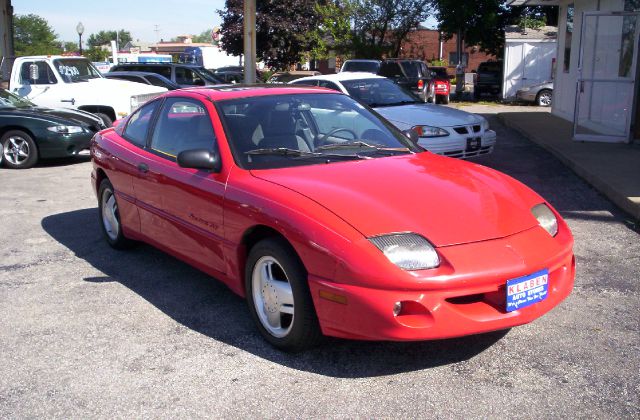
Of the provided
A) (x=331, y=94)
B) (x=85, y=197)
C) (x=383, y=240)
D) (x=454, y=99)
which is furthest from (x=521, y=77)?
(x=383, y=240)

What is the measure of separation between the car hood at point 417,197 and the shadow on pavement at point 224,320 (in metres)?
0.77

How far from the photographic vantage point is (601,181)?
8891mm

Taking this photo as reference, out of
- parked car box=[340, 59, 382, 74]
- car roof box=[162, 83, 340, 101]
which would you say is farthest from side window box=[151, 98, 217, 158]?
parked car box=[340, 59, 382, 74]

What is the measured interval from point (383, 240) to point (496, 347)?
110 cm

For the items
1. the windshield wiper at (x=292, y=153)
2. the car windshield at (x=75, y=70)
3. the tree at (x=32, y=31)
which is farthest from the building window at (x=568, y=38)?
the tree at (x=32, y=31)

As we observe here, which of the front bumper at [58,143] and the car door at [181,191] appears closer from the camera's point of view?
the car door at [181,191]

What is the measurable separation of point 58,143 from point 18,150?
0.68m

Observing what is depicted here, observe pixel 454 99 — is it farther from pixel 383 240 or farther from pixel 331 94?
pixel 383 240

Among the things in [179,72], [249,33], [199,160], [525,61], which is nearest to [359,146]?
[199,160]

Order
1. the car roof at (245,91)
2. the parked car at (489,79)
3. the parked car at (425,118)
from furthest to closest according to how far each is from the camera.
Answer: the parked car at (489,79) → the parked car at (425,118) → the car roof at (245,91)

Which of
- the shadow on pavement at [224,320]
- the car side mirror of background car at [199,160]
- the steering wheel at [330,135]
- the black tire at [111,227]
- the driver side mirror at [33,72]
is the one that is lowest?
the shadow on pavement at [224,320]

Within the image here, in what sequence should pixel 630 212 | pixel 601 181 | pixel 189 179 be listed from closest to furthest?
1. pixel 189 179
2. pixel 630 212
3. pixel 601 181

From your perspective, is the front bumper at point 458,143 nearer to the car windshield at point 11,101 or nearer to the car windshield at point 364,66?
the car windshield at point 11,101

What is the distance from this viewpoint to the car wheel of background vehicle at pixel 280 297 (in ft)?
12.7
